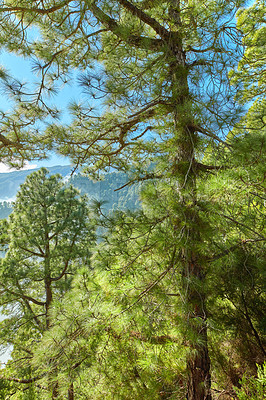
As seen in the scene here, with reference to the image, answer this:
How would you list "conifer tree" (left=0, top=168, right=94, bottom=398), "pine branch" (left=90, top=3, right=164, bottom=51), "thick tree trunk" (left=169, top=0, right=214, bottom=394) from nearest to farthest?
"thick tree trunk" (left=169, top=0, right=214, bottom=394) → "pine branch" (left=90, top=3, right=164, bottom=51) → "conifer tree" (left=0, top=168, right=94, bottom=398)

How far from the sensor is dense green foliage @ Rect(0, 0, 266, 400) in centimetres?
132

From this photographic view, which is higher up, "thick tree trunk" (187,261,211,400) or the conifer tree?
the conifer tree

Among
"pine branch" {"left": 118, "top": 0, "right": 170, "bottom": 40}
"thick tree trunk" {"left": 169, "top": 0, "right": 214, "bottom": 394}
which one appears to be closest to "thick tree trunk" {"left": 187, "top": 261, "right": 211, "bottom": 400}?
"thick tree trunk" {"left": 169, "top": 0, "right": 214, "bottom": 394}

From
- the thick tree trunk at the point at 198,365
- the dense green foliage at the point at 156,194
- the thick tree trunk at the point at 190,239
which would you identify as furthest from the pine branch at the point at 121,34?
the thick tree trunk at the point at 198,365

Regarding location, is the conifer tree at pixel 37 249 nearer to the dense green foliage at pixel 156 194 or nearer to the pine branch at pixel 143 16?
the dense green foliage at pixel 156 194

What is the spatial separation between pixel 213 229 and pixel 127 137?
1407 mm

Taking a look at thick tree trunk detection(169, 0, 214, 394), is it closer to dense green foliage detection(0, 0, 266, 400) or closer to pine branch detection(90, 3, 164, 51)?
dense green foliage detection(0, 0, 266, 400)

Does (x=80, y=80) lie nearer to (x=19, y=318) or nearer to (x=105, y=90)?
(x=105, y=90)

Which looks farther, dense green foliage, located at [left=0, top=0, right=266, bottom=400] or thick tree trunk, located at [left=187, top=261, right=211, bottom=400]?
thick tree trunk, located at [left=187, top=261, right=211, bottom=400]

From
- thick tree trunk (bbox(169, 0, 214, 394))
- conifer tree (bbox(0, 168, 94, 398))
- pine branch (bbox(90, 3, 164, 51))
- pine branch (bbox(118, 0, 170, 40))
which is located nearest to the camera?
thick tree trunk (bbox(169, 0, 214, 394))

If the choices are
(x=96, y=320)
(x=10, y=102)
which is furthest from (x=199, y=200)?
(x=10, y=102)

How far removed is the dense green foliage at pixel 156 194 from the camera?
1321mm

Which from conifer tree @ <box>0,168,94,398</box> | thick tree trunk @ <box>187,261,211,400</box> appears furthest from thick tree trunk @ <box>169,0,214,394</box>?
conifer tree @ <box>0,168,94,398</box>

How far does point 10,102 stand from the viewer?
192 centimetres
